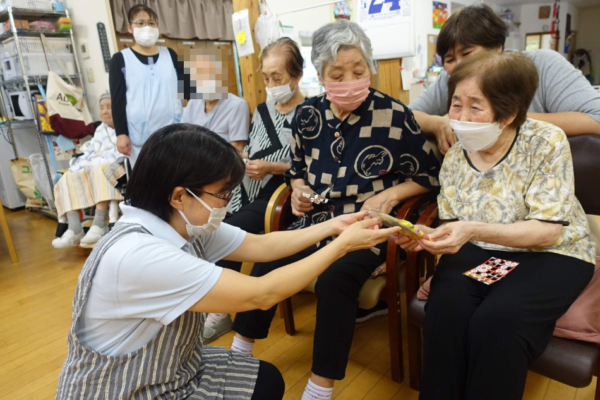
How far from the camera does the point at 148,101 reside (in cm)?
281

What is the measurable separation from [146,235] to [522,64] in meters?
1.22

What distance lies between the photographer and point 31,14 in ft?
13.7

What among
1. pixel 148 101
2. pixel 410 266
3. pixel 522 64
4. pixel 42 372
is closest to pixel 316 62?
pixel 522 64

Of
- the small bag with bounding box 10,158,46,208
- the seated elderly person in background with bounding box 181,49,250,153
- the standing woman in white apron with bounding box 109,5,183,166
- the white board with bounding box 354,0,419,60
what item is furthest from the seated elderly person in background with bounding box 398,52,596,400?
the small bag with bounding box 10,158,46,208

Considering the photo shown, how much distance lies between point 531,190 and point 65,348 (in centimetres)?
232


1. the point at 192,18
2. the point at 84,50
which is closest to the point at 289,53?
the point at 84,50

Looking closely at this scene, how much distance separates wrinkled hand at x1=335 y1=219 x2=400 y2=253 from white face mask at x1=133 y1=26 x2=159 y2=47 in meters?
2.26

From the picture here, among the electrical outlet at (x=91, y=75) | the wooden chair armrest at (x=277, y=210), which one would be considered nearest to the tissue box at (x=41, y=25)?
the electrical outlet at (x=91, y=75)

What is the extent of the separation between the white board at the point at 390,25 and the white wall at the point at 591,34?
37.7 ft

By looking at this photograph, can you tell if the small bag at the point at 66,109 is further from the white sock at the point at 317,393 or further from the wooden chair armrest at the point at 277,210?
the white sock at the point at 317,393

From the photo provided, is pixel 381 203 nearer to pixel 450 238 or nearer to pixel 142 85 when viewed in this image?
pixel 450 238

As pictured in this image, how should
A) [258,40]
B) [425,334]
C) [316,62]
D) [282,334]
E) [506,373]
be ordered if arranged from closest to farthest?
[506,373] → [425,334] → [316,62] → [282,334] → [258,40]

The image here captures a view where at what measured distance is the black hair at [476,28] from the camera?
1584mm

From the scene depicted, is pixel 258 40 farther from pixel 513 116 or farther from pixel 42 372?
pixel 42 372
